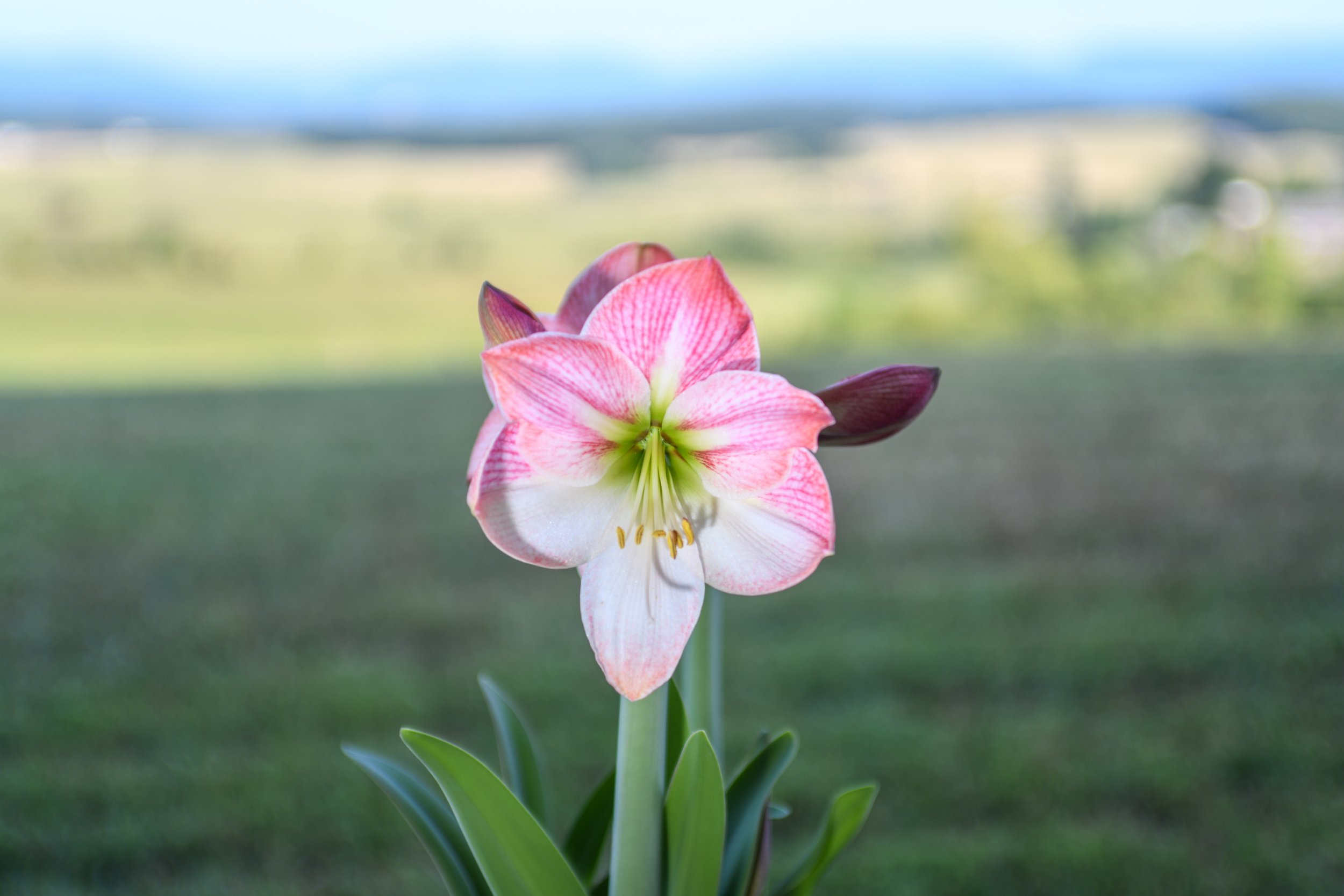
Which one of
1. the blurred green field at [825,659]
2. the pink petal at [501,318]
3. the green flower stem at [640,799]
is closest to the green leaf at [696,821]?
the green flower stem at [640,799]

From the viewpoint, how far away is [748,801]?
797 mm

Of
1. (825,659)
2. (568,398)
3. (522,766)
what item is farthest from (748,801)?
(825,659)

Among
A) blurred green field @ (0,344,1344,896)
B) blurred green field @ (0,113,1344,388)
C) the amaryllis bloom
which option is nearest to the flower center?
the amaryllis bloom

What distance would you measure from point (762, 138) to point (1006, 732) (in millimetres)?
12166

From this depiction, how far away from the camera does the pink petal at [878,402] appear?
23.3 inches

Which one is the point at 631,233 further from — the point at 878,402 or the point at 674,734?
the point at 878,402

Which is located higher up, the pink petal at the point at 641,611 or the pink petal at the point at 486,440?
the pink petal at the point at 486,440

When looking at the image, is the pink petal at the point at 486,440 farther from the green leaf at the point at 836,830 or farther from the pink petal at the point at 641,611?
the green leaf at the point at 836,830

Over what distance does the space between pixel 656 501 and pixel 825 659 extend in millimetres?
1618

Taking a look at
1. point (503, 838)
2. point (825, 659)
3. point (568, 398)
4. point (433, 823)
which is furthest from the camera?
point (825, 659)

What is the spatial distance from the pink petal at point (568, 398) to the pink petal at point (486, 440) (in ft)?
0.08

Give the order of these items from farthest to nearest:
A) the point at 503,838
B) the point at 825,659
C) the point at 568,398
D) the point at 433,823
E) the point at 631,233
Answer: the point at 631,233, the point at 825,659, the point at 433,823, the point at 503,838, the point at 568,398

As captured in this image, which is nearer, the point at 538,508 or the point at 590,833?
the point at 538,508

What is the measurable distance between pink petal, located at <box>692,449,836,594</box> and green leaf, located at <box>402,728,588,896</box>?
19 centimetres
